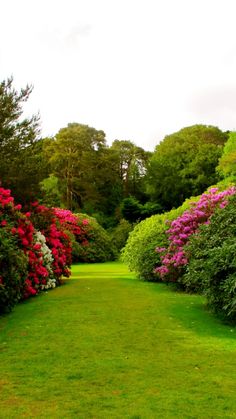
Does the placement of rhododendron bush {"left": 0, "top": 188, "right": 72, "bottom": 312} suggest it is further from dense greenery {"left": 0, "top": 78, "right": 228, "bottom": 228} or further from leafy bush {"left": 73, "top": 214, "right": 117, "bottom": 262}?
dense greenery {"left": 0, "top": 78, "right": 228, "bottom": 228}

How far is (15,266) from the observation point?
10312mm

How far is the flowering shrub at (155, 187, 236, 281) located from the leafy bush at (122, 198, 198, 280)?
36.1 inches

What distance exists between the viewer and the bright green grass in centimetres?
447

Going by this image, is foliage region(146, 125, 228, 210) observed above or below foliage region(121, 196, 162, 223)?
above

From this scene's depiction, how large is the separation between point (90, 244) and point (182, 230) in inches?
784

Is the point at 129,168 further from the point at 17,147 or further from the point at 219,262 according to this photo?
the point at 219,262

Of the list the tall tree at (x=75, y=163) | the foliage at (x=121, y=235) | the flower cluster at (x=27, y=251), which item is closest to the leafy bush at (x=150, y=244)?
the flower cluster at (x=27, y=251)

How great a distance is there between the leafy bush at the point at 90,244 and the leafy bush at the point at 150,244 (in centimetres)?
1490

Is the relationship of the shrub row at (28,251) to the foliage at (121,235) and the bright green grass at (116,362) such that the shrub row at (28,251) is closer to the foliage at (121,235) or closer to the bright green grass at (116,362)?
the bright green grass at (116,362)

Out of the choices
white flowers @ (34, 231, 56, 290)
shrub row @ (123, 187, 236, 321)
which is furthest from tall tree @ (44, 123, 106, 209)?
white flowers @ (34, 231, 56, 290)

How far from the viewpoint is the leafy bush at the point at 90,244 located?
32.9 meters

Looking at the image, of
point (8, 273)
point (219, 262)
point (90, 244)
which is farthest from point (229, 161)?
point (219, 262)

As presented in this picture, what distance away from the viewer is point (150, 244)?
15.8 meters

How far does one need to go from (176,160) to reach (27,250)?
40028mm
